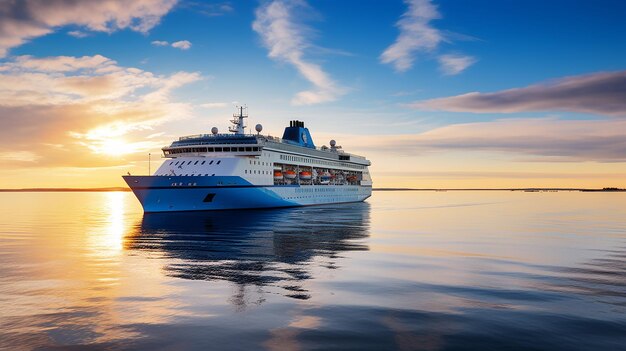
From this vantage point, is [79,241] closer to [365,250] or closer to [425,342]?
[365,250]

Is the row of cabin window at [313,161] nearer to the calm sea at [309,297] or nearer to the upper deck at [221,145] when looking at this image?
the upper deck at [221,145]

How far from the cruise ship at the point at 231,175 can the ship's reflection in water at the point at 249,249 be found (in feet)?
41.8

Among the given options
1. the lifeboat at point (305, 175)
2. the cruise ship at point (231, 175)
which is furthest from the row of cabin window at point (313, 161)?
the lifeboat at point (305, 175)

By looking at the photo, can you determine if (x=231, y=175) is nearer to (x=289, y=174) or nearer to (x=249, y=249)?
(x=289, y=174)

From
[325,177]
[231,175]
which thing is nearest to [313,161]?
[325,177]

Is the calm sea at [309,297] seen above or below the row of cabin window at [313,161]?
below

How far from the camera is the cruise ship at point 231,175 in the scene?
53.6m

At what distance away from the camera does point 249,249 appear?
82.6 ft

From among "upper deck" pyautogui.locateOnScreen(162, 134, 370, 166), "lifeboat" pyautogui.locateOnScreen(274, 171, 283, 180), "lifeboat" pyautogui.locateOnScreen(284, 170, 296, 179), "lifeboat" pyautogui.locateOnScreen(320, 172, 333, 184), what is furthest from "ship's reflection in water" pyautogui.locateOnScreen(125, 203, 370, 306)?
"lifeboat" pyautogui.locateOnScreen(320, 172, 333, 184)

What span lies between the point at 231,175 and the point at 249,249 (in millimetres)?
31347

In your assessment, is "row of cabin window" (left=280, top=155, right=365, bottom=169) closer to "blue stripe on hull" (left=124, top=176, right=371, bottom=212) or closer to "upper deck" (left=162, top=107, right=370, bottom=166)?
"upper deck" (left=162, top=107, right=370, bottom=166)

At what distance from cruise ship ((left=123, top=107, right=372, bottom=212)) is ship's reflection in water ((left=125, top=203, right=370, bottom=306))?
12.8 metres

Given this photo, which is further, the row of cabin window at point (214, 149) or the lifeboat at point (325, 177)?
the lifeboat at point (325, 177)

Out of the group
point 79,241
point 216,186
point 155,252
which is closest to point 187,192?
point 216,186
